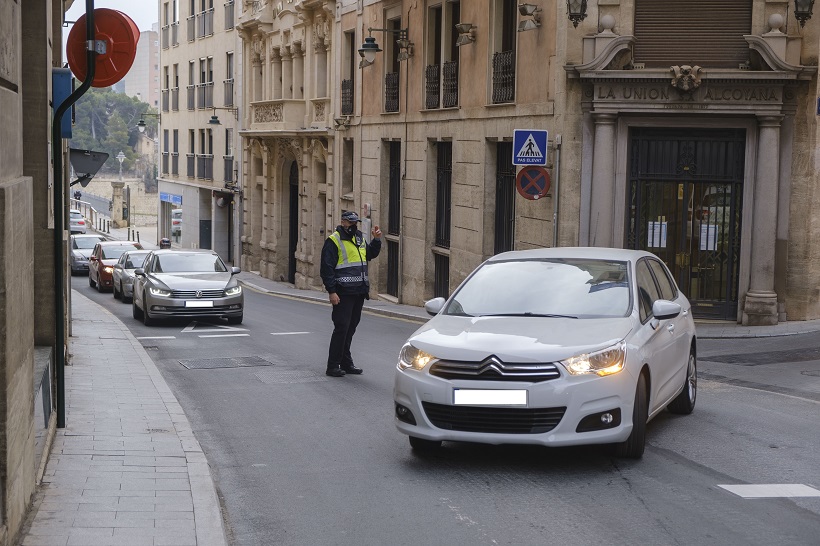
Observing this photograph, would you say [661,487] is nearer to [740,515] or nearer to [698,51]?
[740,515]

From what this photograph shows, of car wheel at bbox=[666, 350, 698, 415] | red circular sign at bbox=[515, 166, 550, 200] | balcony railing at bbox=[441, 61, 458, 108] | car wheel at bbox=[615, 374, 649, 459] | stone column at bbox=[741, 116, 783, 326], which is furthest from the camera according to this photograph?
balcony railing at bbox=[441, 61, 458, 108]

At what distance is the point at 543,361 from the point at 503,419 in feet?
1.56

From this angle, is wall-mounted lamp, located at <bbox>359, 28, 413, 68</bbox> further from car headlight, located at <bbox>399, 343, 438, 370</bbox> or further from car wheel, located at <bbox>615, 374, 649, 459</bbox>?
car wheel, located at <bbox>615, 374, 649, 459</bbox>

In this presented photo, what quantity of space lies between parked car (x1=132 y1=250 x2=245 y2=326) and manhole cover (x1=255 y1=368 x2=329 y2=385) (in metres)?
7.64

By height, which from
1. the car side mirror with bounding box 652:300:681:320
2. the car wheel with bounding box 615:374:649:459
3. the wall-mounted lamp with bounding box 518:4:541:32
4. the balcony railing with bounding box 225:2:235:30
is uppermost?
the balcony railing with bounding box 225:2:235:30

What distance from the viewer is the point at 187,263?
23.5 metres

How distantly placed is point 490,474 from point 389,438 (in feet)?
5.21

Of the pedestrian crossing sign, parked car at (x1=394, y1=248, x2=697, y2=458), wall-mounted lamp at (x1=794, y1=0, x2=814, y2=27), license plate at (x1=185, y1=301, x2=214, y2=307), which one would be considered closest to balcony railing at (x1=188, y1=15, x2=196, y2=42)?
license plate at (x1=185, y1=301, x2=214, y2=307)

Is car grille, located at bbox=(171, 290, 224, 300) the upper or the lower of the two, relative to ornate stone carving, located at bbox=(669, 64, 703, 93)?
lower

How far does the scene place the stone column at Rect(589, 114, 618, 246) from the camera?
20.0 m

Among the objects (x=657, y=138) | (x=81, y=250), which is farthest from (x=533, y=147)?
(x=81, y=250)

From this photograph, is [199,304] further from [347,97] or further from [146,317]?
[347,97]

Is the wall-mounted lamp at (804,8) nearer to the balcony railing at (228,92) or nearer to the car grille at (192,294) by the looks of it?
the car grille at (192,294)

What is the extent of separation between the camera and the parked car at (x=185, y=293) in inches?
845
